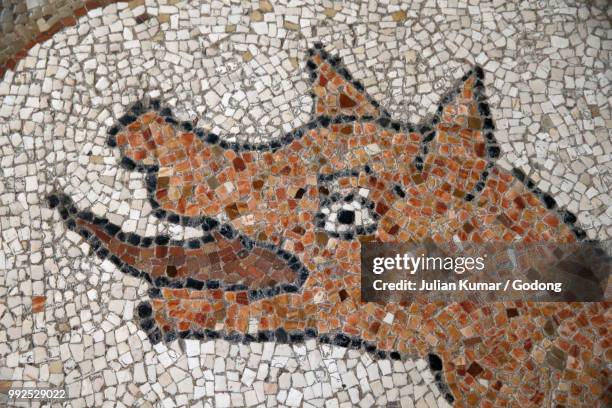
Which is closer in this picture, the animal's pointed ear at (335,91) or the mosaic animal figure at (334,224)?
the mosaic animal figure at (334,224)

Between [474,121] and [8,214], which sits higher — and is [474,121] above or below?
above

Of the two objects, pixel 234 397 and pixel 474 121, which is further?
pixel 474 121

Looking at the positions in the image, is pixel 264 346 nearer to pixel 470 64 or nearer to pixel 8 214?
pixel 8 214

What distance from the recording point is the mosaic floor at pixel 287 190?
8.27 ft

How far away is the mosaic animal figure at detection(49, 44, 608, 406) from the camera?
2.54 m

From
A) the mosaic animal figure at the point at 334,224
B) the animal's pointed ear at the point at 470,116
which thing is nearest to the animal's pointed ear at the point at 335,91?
the mosaic animal figure at the point at 334,224

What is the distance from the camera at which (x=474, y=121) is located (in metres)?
2.67

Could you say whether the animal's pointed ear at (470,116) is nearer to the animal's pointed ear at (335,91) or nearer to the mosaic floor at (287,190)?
the mosaic floor at (287,190)

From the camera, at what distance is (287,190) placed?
2.61 metres

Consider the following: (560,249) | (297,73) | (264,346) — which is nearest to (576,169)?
(560,249)

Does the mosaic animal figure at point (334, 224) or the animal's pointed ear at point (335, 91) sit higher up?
the animal's pointed ear at point (335, 91)

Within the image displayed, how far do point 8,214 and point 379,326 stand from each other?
167 cm

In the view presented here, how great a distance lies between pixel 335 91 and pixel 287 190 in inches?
19.5

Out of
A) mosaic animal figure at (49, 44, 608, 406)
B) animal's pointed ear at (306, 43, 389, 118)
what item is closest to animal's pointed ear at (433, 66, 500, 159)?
mosaic animal figure at (49, 44, 608, 406)
